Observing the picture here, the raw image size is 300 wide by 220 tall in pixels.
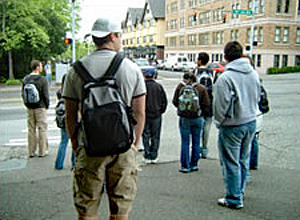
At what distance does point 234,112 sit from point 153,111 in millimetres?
2056

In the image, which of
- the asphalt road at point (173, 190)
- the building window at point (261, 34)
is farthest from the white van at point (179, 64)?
the asphalt road at point (173, 190)

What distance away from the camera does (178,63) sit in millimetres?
45594

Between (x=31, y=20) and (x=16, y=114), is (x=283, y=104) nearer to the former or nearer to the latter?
(x=16, y=114)

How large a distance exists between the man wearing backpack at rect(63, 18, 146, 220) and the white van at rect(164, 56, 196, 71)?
1607 inches

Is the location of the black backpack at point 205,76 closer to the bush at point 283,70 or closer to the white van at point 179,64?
the bush at point 283,70

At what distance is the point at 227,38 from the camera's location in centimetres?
4678

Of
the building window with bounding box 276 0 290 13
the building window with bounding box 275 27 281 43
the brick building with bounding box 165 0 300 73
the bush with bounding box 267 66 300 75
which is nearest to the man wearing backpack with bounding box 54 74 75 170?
the brick building with bounding box 165 0 300 73

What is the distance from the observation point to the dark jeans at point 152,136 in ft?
19.5

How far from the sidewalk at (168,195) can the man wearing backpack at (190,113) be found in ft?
0.85

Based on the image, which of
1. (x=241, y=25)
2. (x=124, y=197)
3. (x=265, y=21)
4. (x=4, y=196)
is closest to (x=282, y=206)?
(x=124, y=197)

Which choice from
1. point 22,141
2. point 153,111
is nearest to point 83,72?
point 153,111

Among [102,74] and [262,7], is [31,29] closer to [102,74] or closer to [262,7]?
[102,74]

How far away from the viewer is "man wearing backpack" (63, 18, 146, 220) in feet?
8.59

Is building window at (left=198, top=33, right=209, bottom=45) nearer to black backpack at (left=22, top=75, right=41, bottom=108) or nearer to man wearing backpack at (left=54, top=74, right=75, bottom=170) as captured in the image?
black backpack at (left=22, top=75, right=41, bottom=108)
